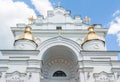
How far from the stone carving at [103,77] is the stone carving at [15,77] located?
216 inches

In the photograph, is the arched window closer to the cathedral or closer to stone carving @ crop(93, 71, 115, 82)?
the cathedral

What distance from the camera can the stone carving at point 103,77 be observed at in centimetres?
2092

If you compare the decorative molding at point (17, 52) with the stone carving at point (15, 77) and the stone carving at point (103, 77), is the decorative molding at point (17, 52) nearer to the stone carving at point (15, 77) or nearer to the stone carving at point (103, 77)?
the stone carving at point (15, 77)

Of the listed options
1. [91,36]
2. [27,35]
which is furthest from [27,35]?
[91,36]

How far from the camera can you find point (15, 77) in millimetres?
20922

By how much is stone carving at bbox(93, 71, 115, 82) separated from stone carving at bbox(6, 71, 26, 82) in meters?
5.48

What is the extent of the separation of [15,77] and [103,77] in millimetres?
6689

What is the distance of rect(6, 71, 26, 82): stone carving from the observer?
68.2ft

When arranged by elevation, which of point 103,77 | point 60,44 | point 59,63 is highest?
point 60,44

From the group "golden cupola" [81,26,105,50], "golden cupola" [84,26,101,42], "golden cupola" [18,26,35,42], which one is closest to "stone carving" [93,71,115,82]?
"golden cupola" [81,26,105,50]

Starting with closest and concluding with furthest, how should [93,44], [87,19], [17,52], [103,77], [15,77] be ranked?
[15,77] < [103,77] < [17,52] < [93,44] < [87,19]

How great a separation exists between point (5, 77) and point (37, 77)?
2.42m

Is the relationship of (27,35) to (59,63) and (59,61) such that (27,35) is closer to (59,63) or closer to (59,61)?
(59,61)

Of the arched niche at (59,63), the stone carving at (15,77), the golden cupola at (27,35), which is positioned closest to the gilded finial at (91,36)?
the arched niche at (59,63)
